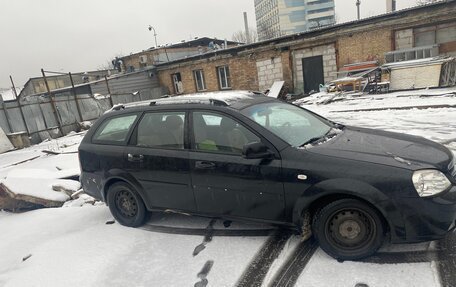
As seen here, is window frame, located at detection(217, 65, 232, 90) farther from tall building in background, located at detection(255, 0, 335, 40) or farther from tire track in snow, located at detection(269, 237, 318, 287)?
tall building in background, located at detection(255, 0, 335, 40)

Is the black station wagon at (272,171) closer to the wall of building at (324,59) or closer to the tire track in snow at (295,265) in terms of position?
the tire track in snow at (295,265)

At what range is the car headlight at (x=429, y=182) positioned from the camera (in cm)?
240

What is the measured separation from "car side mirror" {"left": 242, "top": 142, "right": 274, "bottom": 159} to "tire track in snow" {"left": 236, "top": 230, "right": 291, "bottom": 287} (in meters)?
0.97

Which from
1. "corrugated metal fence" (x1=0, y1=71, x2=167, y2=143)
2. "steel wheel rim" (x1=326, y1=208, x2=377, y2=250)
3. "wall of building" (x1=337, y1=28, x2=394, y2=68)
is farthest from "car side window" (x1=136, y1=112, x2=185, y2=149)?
"wall of building" (x1=337, y1=28, x2=394, y2=68)

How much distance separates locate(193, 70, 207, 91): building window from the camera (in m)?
22.9

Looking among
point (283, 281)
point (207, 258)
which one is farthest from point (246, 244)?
point (283, 281)

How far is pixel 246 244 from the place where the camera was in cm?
321

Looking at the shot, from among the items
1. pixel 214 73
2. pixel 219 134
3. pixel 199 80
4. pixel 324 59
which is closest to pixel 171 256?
pixel 219 134

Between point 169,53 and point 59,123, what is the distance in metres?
18.0

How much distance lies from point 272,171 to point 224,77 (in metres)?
19.4

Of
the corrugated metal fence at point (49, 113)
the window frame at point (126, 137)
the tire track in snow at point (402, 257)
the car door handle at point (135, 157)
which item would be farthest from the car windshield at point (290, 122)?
the corrugated metal fence at point (49, 113)

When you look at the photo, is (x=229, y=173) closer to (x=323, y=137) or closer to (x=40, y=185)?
(x=323, y=137)

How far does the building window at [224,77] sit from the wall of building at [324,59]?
5.14 m

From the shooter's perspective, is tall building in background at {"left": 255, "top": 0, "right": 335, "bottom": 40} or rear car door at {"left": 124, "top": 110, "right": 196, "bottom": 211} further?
tall building in background at {"left": 255, "top": 0, "right": 335, "bottom": 40}
